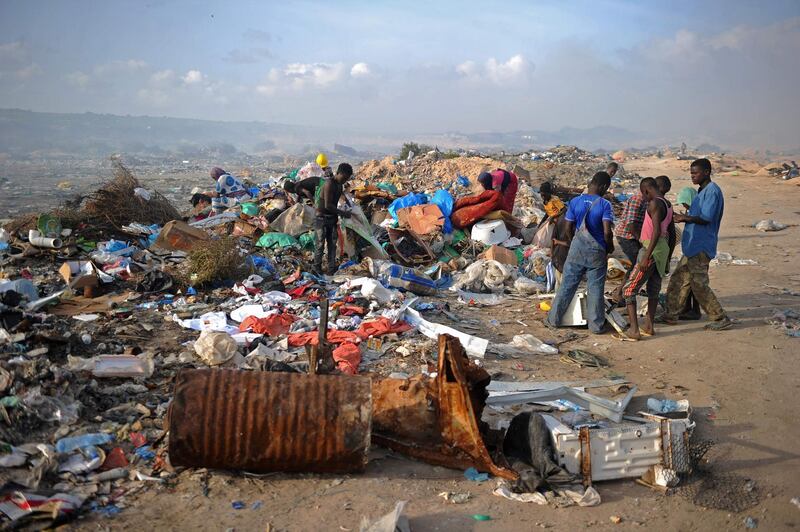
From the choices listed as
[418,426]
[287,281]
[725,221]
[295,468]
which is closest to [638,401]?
[418,426]

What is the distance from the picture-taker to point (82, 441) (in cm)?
314

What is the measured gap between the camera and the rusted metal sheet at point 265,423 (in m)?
2.81

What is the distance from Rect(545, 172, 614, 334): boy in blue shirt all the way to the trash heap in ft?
2.19

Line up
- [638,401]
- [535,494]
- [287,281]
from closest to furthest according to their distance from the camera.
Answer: [535,494] → [638,401] → [287,281]

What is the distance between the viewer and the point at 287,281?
7.04 m

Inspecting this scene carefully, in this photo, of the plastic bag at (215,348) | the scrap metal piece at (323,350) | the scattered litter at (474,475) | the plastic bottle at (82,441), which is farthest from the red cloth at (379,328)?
the plastic bottle at (82,441)

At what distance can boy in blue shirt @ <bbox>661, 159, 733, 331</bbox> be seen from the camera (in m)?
5.31

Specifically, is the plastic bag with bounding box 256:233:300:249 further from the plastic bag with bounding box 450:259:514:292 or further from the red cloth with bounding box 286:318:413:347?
the red cloth with bounding box 286:318:413:347

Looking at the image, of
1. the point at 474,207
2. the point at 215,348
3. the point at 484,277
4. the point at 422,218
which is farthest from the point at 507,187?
the point at 215,348

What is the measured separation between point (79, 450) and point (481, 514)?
2188mm

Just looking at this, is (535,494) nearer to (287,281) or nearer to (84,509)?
(84,509)

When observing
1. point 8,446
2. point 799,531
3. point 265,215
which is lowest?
point 799,531

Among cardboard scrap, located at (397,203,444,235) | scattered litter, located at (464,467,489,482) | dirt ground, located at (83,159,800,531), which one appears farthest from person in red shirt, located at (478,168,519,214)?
scattered litter, located at (464,467,489,482)

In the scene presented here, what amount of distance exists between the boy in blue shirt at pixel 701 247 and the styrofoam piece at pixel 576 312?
948mm
